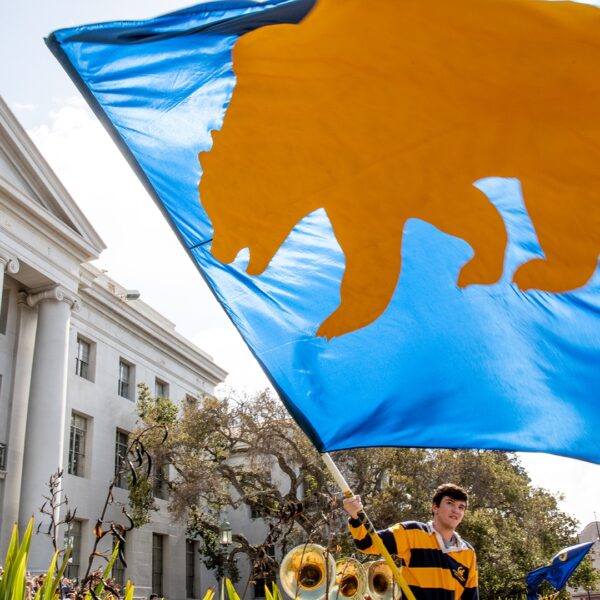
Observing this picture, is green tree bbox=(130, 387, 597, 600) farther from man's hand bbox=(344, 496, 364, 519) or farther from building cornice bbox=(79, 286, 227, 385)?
man's hand bbox=(344, 496, 364, 519)

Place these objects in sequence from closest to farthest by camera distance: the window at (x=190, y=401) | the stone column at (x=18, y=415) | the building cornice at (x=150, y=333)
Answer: the stone column at (x=18, y=415) → the building cornice at (x=150, y=333) → the window at (x=190, y=401)

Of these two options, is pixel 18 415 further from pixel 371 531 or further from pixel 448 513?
pixel 371 531

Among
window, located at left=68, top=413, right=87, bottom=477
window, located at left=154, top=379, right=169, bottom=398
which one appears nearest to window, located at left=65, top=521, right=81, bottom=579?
window, located at left=68, top=413, right=87, bottom=477

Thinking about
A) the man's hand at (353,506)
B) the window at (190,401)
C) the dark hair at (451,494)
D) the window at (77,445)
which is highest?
the window at (190,401)

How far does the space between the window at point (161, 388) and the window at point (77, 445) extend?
587 cm

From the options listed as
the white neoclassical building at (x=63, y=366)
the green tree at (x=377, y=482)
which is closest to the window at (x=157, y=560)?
the white neoclassical building at (x=63, y=366)

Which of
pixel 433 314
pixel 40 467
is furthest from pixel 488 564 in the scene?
pixel 433 314

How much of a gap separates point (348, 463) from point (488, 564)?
18.1 ft

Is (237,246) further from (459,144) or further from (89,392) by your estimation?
(89,392)

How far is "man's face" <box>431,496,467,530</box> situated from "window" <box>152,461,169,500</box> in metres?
23.9

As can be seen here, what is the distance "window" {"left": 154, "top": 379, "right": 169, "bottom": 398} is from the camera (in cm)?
3334

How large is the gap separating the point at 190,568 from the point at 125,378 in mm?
9456

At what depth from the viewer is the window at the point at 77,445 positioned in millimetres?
26484

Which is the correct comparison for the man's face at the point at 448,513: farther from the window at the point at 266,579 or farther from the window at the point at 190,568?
the window at the point at 190,568
